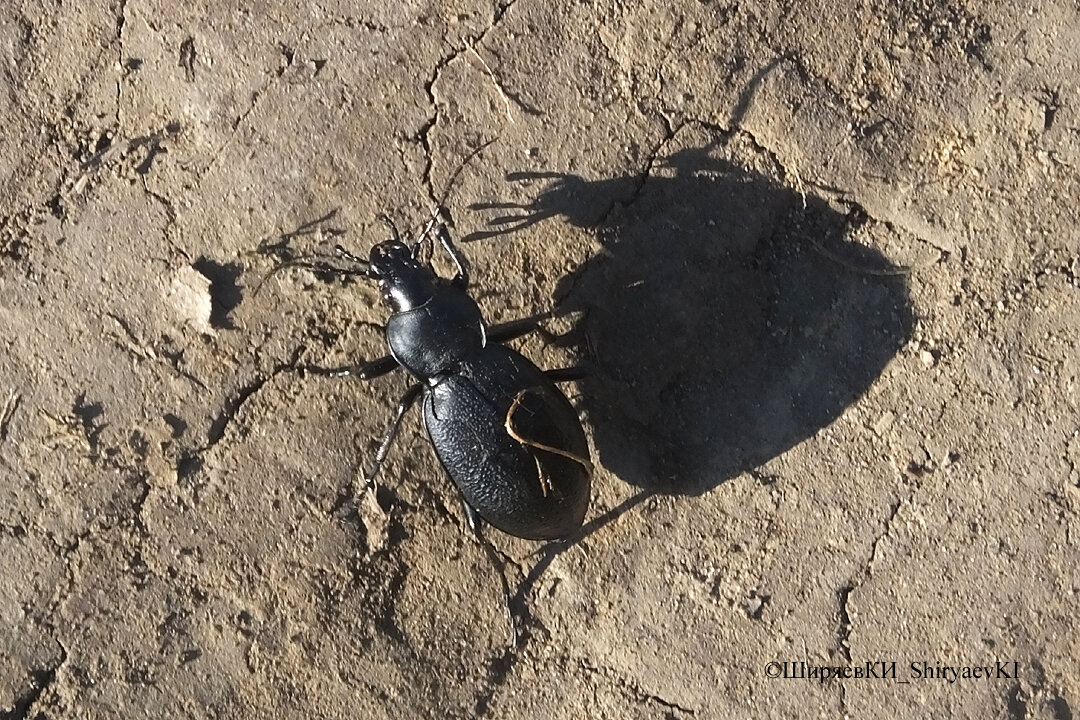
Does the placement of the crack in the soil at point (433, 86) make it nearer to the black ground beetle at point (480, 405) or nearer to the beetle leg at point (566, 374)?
the black ground beetle at point (480, 405)

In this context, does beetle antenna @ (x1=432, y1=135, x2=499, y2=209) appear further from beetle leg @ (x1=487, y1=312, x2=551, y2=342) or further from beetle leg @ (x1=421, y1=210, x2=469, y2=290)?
Result: beetle leg @ (x1=487, y1=312, x2=551, y2=342)

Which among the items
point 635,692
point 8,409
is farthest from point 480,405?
point 8,409

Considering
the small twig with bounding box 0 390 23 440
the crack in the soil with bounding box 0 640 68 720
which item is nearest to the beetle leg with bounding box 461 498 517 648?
the crack in the soil with bounding box 0 640 68 720

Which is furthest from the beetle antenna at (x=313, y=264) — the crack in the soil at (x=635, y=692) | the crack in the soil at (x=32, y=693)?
the crack in the soil at (x=635, y=692)

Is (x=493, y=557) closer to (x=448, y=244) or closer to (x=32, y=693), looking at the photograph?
(x=448, y=244)

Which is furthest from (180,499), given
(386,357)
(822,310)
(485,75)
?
(822,310)

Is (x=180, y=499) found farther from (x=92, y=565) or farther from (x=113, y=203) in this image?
(x=113, y=203)

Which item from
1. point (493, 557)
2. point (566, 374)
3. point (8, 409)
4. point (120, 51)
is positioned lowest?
point (8, 409)
